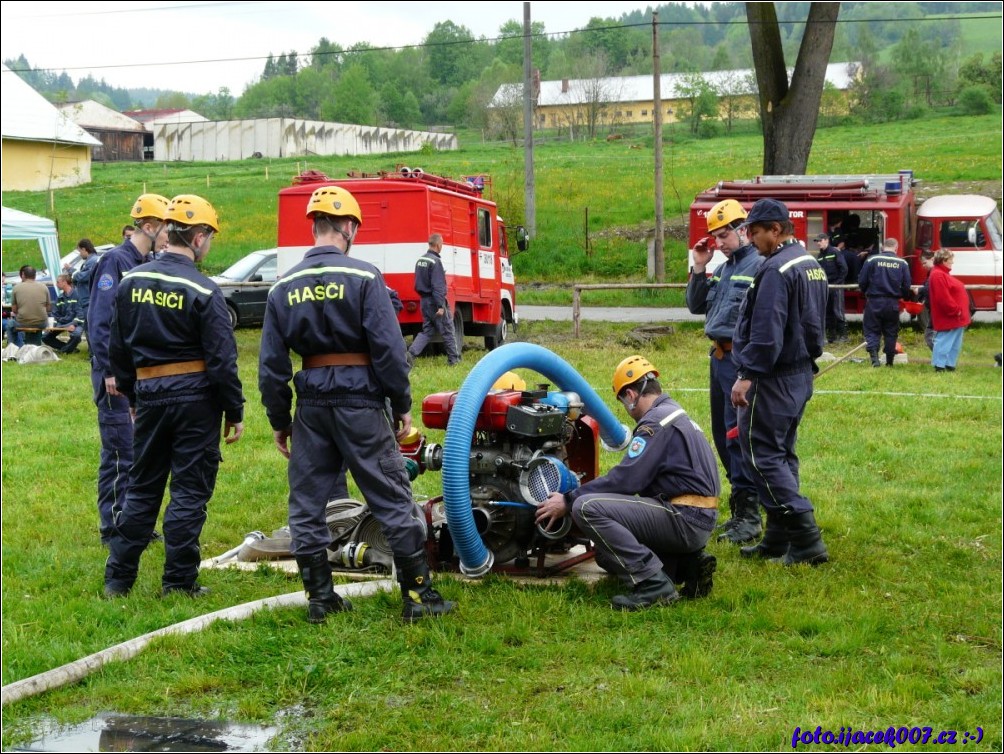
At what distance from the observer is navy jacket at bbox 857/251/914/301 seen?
1708 centimetres

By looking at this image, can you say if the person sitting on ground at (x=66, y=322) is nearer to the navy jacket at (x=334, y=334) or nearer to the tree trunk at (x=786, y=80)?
the navy jacket at (x=334, y=334)

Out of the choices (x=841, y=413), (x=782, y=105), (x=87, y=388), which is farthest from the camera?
(x=782, y=105)

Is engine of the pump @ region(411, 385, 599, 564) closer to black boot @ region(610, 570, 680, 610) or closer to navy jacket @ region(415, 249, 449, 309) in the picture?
black boot @ region(610, 570, 680, 610)

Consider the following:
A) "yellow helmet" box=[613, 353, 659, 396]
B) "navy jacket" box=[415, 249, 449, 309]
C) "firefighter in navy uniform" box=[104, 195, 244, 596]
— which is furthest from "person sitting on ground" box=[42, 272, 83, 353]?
"yellow helmet" box=[613, 353, 659, 396]

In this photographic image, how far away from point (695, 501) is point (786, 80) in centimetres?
2056

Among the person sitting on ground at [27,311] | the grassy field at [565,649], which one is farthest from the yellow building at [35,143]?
the grassy field at [565,649]

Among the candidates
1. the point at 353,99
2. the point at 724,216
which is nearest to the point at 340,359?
the point at 724,216

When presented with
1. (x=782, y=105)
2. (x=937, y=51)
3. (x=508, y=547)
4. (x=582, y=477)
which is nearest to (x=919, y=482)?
(x=582, y=477)

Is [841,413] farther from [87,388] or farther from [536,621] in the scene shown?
[87,388]

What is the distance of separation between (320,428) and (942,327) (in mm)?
12293

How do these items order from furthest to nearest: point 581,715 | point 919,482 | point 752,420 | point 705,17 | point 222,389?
point 705,17, point 919,482, point 752,420, point 222,389, point 581,715

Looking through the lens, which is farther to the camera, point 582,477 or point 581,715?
point 582,477

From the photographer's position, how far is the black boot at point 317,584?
19.4 feet

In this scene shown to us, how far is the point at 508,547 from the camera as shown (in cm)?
663
